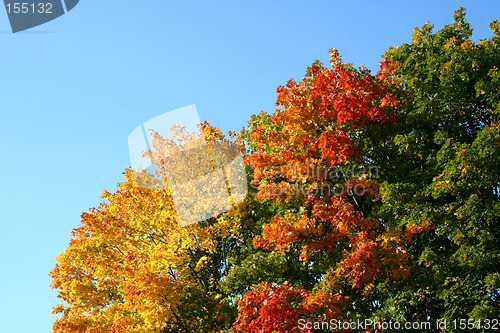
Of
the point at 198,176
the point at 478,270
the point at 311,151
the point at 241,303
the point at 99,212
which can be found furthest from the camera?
the point at 99,212

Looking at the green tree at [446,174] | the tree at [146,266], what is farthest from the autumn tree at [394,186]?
the tree at [146,266]

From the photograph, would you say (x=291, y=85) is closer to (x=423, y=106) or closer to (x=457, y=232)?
(x=423, y=106)

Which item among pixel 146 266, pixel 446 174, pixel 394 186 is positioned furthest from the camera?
pixel 146 266

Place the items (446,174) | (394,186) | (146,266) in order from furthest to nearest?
(146,266), (394,186), (446,174)

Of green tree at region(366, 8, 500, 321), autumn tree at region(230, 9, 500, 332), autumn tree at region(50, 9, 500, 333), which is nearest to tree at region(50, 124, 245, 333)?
autumn tree at region(50, 9, 500, 333)

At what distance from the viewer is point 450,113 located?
1703 cm

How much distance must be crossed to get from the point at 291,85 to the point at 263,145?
2.59m

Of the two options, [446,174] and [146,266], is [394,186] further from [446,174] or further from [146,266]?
[146,266]

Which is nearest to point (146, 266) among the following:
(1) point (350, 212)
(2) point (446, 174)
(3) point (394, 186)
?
(1) point (350, 212)

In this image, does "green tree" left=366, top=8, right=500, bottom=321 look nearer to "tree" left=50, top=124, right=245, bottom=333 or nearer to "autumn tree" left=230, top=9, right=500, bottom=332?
"autumn tree" left=230, top=9, right=500, bottom=332

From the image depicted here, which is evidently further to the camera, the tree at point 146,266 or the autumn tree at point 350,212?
the tree at point 146,266

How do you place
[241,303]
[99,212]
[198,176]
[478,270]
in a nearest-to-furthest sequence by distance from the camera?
[478,270], [241,303], [198,176], [99,212]

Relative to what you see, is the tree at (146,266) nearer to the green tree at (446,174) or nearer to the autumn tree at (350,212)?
the autumn tree at (350,212)

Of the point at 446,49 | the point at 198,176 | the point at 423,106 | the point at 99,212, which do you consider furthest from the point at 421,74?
the point at 99,212
